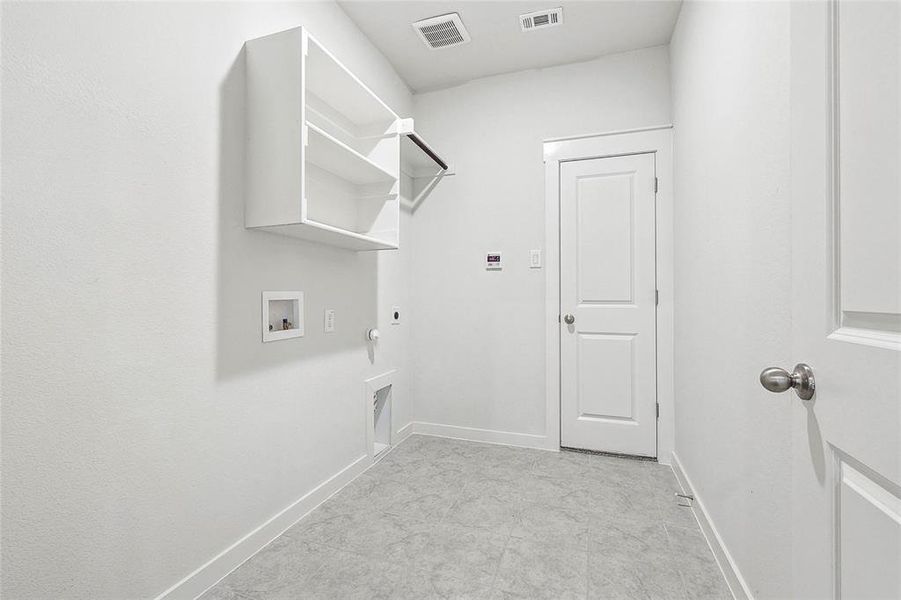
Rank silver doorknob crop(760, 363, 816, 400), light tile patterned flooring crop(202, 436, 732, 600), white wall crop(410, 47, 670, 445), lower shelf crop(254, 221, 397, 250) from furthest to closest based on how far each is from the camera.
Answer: white wall crop(410, 47, 670, 445) → lower shelf crop(254, 221, 397, 250) → light tile patterned flooring crop(202, 436, 732, 600) → silver doorknob crop(760, 363, 816, 400)

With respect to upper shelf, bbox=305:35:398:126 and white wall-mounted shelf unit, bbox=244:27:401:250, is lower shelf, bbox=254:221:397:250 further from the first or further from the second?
upper shelf, bbox=305:35:398:126

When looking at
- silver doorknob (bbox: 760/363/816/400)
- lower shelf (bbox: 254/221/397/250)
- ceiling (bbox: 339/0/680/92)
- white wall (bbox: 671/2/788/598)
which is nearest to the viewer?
silver doorknob (bbox: 760/363/816/400)

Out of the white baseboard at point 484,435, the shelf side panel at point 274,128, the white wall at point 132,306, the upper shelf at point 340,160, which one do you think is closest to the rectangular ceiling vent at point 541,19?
the upper shelf at point 340,160

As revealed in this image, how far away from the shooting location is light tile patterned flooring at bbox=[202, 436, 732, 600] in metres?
1.49

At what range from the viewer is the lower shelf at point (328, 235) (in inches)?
64.8

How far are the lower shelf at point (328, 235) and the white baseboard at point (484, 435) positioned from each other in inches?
60.0

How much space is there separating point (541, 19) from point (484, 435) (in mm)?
2681

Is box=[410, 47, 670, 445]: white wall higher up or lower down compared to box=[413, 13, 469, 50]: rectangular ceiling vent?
lower down

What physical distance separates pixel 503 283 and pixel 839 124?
7.69ft

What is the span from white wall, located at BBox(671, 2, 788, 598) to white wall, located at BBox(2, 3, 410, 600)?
5.82ft

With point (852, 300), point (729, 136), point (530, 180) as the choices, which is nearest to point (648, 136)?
point (530, 180)

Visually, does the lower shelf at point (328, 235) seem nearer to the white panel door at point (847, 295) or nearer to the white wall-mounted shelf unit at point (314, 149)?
the white wall-mounted shelf unit at point (314, 149)

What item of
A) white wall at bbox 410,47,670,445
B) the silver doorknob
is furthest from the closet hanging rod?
the silver doorknob

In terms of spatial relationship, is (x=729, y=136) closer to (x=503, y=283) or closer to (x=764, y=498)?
(x=764, y=498)
